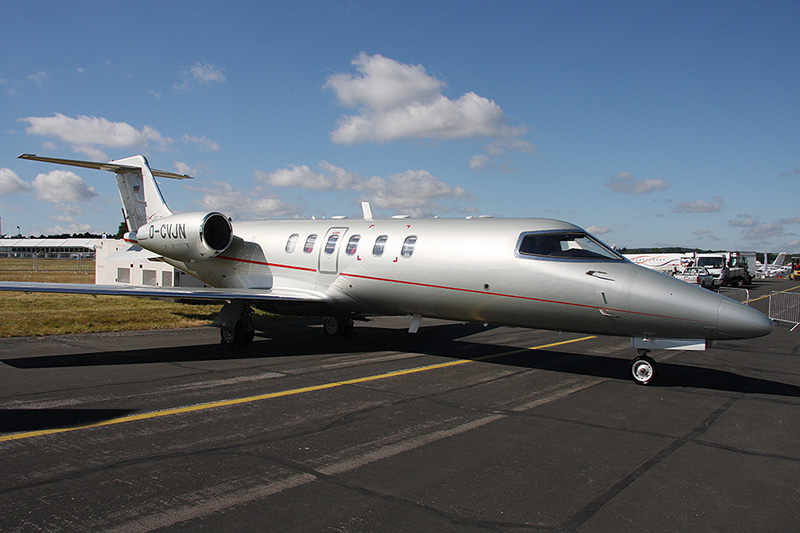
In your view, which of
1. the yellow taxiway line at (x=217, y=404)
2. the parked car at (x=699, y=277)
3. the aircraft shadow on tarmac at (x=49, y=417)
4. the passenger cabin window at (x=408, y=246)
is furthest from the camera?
the parked car at (x=699, y=277)

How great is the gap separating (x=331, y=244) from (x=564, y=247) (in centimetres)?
524

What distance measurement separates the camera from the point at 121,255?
18906 mm

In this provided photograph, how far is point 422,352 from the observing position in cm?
1141

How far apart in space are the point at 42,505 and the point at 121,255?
54.8 feet

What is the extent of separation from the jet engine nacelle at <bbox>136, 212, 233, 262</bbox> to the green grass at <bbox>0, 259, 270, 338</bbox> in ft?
6.97

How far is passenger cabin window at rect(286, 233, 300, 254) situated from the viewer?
12.8 m

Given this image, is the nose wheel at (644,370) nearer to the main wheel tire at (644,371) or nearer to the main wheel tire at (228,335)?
the main wheel tire at (644,371)

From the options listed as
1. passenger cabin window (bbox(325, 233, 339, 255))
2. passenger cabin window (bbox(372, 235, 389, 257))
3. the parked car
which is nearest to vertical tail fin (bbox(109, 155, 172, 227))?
passenger cabin window (bbox(325, 233, 339, 255))

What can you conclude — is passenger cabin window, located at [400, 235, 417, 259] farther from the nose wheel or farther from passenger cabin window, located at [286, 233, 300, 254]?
the nose wheel

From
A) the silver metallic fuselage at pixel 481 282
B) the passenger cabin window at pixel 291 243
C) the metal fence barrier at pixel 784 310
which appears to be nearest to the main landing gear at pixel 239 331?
Answer: the silver metallic fuselage at pixel 481 282

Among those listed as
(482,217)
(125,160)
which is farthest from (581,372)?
(125,160)

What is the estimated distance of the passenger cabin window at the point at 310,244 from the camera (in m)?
12.4

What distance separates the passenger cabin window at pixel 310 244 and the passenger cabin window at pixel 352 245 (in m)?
1.15

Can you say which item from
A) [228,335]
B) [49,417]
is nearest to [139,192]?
[228,335]
